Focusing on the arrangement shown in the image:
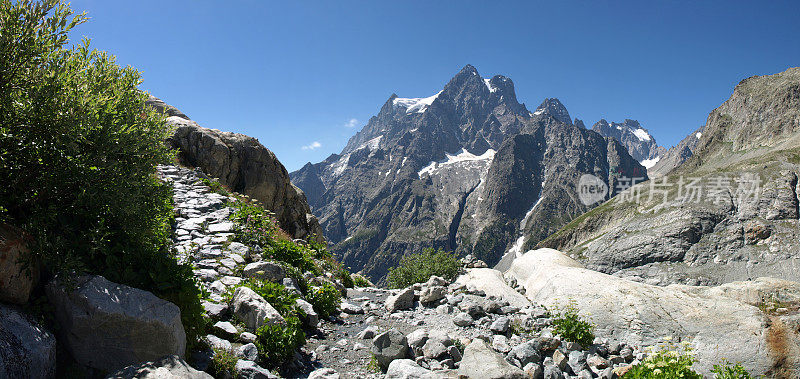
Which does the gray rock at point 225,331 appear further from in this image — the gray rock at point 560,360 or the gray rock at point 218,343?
the gray rock at point 560,360

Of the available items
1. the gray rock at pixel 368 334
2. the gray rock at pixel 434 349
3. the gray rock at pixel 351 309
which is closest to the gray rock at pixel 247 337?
the gray rock at pixel 368 334

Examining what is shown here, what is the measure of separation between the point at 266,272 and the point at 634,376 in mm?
10977

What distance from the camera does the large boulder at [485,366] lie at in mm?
7469

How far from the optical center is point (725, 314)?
432 inches

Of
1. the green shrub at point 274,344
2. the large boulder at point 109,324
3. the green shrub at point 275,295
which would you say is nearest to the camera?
the large boulder at point 109,324

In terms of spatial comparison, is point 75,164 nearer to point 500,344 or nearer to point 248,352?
point 248,352

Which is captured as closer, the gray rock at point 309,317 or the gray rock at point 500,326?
the gray rock at point 309,317

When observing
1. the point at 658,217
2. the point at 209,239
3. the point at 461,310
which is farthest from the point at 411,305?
the point at 658,217

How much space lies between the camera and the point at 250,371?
7164 millimetres

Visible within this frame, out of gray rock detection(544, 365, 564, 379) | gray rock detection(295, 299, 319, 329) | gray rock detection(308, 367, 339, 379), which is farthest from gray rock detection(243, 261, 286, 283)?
gray rock detection(544, 365, 564, 379)

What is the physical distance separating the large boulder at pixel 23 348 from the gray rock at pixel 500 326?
10561 millimetres

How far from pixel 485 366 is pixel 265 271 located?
8163 millimetres

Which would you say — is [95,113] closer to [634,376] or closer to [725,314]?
[634,376]

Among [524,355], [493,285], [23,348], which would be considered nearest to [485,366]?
[524,355]
